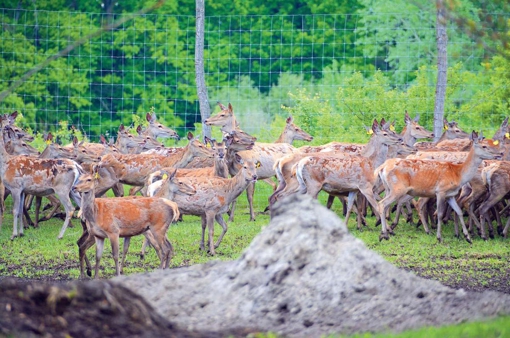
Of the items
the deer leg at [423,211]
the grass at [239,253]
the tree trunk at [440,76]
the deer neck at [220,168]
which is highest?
the tree trunk at [440,76]

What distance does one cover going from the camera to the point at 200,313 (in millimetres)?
7922

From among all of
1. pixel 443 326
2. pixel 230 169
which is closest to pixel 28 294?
pixel 443 326

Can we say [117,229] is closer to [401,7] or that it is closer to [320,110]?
[320,110]

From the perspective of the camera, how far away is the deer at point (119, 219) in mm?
12062

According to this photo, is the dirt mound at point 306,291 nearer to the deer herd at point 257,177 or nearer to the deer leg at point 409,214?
the deer herd at point 257,177

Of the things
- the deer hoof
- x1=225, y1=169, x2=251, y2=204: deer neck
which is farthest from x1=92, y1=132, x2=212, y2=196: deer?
the deer hoof

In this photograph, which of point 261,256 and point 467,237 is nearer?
point 261,256

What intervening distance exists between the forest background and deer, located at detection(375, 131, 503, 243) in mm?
5784

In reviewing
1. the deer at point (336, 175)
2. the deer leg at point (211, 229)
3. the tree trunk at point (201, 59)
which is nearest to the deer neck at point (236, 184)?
the deer leg at point (211, 229)

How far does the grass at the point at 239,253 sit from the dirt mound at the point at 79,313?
522cm

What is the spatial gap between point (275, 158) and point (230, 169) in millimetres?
1261

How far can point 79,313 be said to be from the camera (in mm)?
7078

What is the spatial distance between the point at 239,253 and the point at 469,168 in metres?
4.22

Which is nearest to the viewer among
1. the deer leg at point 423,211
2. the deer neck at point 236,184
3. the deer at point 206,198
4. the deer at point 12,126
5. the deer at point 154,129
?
the deer at point 206,198
